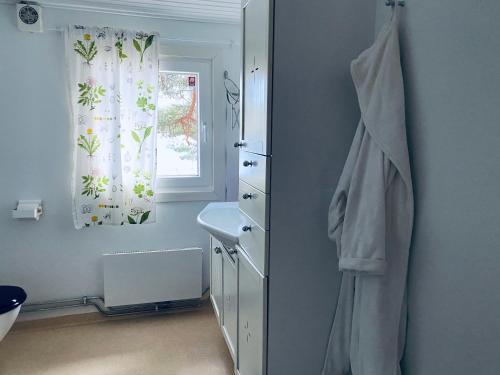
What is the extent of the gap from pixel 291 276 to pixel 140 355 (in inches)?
50.8

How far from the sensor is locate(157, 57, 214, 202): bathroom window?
2.45m

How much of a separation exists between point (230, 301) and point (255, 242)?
0.60 m

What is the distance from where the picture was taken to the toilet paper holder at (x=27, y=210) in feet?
7.16

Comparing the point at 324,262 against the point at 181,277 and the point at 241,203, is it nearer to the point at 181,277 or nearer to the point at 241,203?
the point at 241,203

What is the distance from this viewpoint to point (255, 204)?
1.42 meters

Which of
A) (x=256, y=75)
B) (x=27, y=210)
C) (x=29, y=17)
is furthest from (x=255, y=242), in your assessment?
(x=29, y=17)

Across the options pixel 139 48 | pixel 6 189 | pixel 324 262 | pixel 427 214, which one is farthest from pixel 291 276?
pixel 6 189

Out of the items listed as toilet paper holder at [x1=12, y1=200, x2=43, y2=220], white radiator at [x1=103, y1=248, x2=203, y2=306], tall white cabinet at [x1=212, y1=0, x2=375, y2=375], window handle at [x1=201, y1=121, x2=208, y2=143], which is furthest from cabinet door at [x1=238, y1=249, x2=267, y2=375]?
toilet paper holder at [x1=12, y1=200, x2=43, y2=220]

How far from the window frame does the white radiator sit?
1.30 ft

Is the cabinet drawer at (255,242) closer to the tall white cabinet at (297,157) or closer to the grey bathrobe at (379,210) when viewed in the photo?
the tall white cabinet at (297,157)

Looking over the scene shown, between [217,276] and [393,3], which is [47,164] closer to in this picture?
[217,276]

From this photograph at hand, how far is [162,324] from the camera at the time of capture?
2.46m

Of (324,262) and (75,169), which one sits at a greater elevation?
(75,169)

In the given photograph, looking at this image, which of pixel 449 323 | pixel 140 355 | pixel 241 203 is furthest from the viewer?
pixel 140 355
